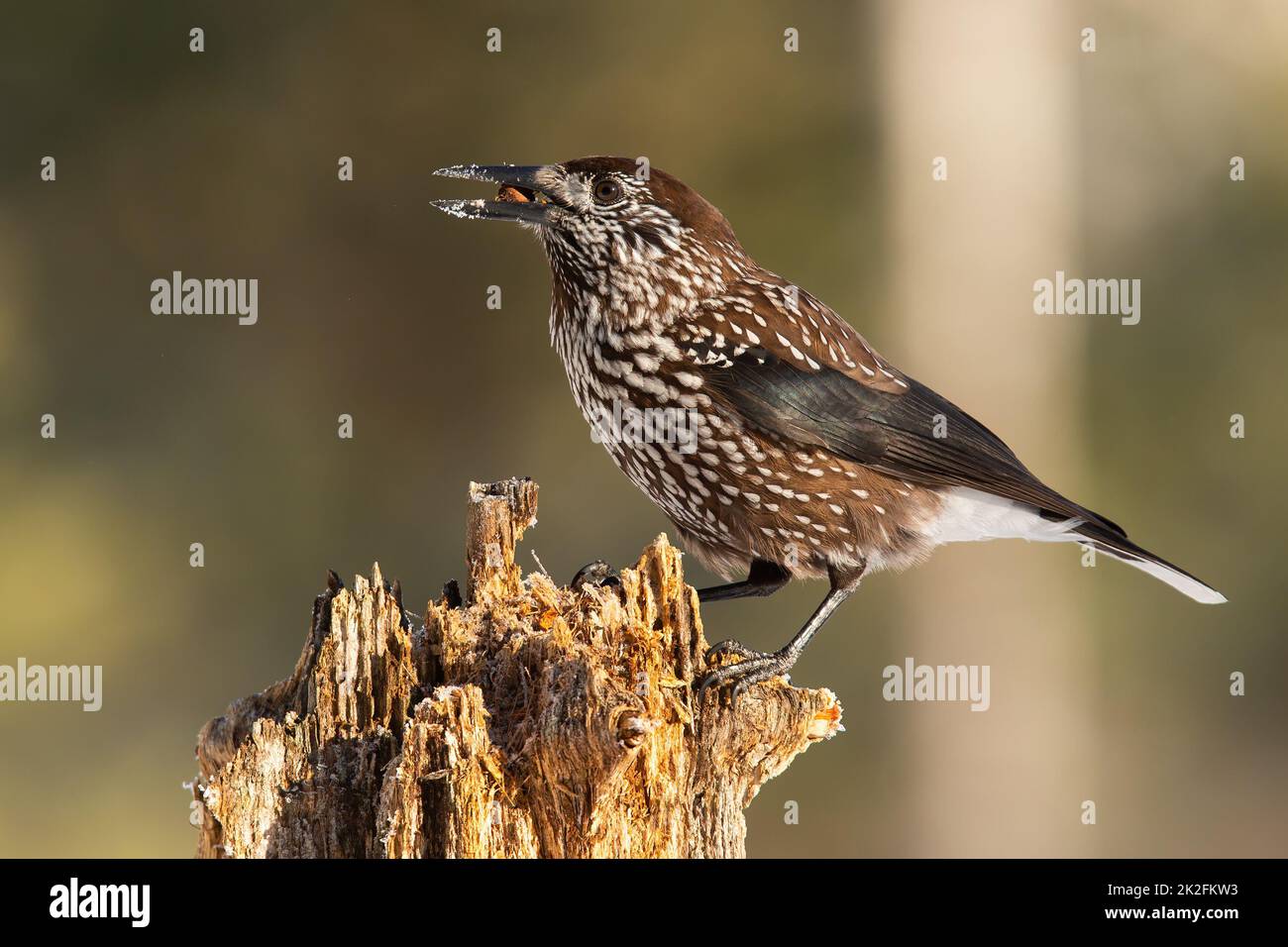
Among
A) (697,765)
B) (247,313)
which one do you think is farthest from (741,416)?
(247,313)

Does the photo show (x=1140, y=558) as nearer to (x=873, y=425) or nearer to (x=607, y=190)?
(x=873, y=425)

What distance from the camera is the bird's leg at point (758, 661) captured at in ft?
13.1

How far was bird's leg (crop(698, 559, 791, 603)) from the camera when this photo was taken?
5.13m

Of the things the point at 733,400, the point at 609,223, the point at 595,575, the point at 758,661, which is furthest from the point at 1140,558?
the point at 609,223

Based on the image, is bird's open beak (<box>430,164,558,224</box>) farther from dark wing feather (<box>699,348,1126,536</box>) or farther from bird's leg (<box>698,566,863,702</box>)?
bird's leg (<box>698,566,863,702</box>)

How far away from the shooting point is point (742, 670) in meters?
4.07

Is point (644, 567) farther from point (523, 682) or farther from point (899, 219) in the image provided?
point (899, 219)

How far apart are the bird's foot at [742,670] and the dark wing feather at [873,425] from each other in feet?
2.71

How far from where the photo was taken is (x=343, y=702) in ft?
11.9

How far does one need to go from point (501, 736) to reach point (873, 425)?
1.92 meters

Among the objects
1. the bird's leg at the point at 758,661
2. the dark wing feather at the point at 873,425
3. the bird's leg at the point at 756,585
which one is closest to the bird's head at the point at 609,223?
the dark wing feather at the point at 873,425

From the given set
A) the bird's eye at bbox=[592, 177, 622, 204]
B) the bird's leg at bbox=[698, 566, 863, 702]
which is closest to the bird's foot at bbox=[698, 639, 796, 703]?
the bird's leg at bbox=[698, 566, 863, 702]

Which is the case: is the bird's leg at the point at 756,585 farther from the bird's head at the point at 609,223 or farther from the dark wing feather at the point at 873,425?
the bird's head at the point at 609,223

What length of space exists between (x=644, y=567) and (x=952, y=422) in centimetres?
164
